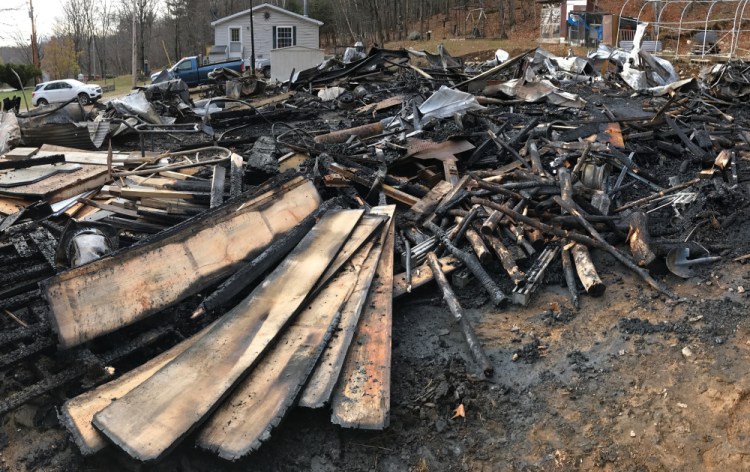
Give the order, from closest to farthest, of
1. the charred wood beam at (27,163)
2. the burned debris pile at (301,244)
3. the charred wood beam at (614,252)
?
the burned debris pile at (301,244), the charred wood beam at (614,252), the charred wood beam at (27,163)

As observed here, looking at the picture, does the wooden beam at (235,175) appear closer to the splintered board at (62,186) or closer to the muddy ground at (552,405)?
the splintered board at (62,186)

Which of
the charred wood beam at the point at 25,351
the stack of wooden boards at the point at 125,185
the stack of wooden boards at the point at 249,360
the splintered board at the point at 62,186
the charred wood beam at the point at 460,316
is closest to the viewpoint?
the stack of wooden boards at the point at 249,360

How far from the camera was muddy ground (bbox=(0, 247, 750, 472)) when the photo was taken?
3645 millimetres

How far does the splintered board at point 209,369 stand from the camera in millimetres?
3293

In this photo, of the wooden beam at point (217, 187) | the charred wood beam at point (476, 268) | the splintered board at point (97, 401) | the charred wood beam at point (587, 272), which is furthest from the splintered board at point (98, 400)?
the charred wood beam at point (587, 272)

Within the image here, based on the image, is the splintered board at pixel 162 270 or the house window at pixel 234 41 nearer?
the splintered board at pixel 162 270

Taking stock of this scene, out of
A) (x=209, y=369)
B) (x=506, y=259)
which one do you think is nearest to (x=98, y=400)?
(x=209, y=369)

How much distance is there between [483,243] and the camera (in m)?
5.81

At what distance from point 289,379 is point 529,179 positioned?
14.0 feet

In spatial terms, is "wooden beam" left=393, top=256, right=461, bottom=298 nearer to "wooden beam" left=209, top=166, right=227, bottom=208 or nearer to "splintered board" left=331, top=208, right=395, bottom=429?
"splintered board" left=331, top=208, right=395, bottom=429

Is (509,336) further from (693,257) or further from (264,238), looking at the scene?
(264,238)

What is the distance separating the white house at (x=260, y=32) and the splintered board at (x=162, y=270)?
98.2ft

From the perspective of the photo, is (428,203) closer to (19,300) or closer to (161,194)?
(161,194)

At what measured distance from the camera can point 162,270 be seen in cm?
472
